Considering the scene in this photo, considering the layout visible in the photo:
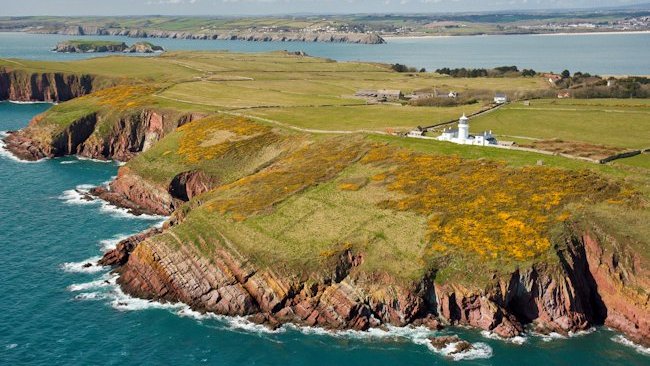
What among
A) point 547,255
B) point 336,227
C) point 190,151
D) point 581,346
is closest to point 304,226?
point 336,227

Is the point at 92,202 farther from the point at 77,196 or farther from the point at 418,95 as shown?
the point at 418,95

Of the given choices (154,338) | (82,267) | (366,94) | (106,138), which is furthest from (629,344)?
(106,138)

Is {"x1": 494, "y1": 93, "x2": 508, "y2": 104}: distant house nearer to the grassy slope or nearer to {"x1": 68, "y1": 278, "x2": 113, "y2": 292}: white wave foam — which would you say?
the grassy slope

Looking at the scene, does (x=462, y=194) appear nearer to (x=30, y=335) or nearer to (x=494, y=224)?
(x=494, y=224)

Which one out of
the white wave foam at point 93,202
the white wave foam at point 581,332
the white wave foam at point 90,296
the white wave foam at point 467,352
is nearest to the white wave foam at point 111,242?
the white wave foam at point 93,202

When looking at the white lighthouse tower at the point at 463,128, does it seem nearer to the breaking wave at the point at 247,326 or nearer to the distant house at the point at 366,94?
the breaking wave at the point at 247,326
